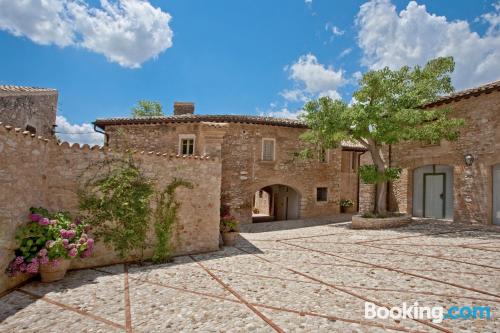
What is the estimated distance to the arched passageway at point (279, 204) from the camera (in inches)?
667

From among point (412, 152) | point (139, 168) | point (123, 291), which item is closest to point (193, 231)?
point (139, 168)

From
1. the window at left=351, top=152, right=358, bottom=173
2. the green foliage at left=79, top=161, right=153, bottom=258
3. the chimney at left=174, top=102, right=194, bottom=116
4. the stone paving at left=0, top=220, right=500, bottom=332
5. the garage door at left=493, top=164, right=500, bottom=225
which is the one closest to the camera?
the stone paving at left=0, top=220, right=500, bottom=332

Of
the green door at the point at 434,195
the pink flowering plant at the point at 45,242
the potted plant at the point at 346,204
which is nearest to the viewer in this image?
the pink flowering plant at the point at 45,242

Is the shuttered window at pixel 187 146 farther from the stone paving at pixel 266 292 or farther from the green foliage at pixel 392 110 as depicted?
the stone paving at pixel 266 292

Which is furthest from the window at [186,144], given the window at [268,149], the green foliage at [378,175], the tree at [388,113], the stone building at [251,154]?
the green foliage at [378,175]

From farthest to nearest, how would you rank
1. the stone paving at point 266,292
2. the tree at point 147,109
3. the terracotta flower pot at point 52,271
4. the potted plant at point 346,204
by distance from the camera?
the tree at point 147,109 < the potted plant at point 346,204 < the terracotta flower pot at point 52,271 < the stone paving at point 266,292

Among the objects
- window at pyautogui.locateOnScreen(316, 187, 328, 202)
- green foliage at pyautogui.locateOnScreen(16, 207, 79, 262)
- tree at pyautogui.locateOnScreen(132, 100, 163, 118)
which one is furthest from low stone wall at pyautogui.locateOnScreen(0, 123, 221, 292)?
tree at pyautogui.locateOnScreen(132, 100, 163, 118)

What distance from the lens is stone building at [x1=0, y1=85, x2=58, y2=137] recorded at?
9.71 m

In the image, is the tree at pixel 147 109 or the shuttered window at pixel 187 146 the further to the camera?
the tree at pixel 147 109

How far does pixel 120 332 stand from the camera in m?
3.44

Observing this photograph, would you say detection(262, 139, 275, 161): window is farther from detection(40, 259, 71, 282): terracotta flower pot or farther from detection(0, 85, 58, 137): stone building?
detection(40, 259, 71, 282): terracotta flower pot

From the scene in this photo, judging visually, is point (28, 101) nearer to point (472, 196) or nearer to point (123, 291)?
point (123, 291)

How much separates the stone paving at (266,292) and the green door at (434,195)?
6.05m

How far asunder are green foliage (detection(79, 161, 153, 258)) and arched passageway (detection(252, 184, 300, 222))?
440 inches
